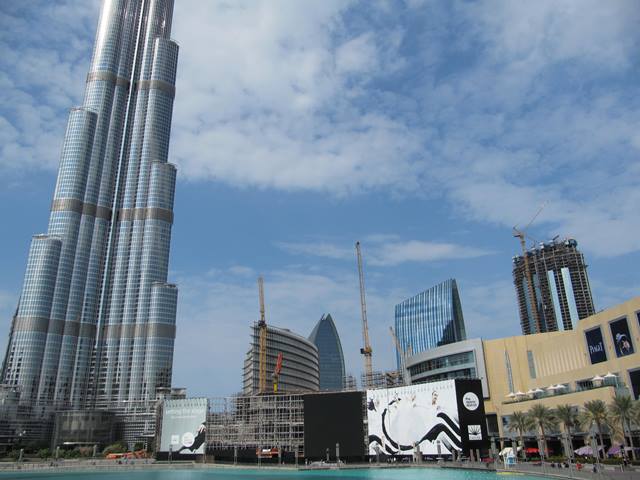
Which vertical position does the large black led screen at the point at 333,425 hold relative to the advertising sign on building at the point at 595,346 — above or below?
below

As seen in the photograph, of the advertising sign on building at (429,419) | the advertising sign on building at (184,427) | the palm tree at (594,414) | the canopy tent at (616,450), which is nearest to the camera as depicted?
the palm tree at (594,414)

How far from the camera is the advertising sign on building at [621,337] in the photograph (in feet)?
251

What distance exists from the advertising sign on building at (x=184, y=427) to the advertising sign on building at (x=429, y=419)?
43.8m

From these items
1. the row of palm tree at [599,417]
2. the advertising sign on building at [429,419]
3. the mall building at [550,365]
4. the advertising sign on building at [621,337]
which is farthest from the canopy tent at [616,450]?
the advertising sign on building at [429,419]

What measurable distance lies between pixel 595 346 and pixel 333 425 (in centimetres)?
4971

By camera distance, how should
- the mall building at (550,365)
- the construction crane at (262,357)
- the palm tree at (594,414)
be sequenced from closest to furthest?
the palm tree at (594,414) < the mall building at (550,365) < the construction crane at (262,357)

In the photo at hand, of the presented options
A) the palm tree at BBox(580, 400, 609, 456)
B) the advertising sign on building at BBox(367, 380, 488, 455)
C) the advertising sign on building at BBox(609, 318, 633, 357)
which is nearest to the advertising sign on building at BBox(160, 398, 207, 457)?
the advertising sign on building at BBox(367, 380, 488, 455)

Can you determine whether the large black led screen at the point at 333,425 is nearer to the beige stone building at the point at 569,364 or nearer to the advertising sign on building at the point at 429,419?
the advertising sign on building at the point at 429,419

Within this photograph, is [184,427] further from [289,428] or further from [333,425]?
[333,425]

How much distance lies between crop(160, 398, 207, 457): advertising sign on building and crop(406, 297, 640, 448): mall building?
56101mm

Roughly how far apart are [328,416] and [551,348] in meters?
45.2

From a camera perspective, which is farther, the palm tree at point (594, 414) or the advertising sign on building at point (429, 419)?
the advertising sign on building at point (429, 419)

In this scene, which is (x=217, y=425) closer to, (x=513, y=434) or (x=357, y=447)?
(x=357, y=447)

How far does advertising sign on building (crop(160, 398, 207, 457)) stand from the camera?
12238 centimetres
